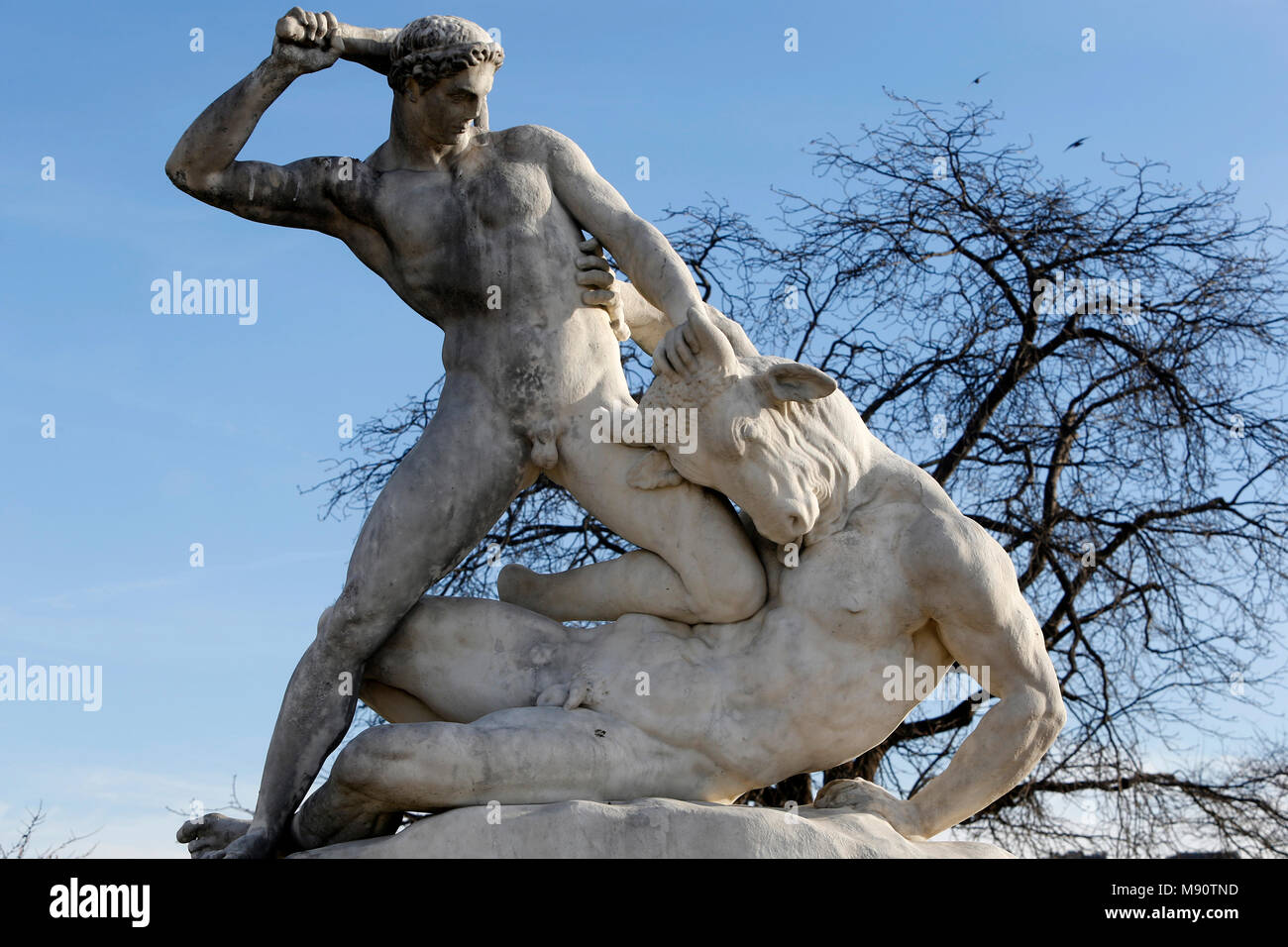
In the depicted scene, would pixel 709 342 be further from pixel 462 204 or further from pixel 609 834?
pixel 609 834

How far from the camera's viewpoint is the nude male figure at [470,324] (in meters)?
4.17

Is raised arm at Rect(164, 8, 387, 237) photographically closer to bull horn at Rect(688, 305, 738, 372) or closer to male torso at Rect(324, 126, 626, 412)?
male torso at Rect(324, 126, 626, 412)

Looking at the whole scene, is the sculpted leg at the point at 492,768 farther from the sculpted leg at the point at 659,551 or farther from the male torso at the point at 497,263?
the male torso at the point at 497,263

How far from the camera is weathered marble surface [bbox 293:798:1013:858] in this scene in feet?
12.2

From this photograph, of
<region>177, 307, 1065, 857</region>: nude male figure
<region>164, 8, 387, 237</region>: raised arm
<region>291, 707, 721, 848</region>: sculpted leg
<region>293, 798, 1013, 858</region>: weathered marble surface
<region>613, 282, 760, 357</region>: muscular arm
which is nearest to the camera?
<region>293, 798, 1013, 858</region>: weathered marble surface

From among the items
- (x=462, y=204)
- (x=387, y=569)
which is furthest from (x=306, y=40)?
(x=387, y=569)

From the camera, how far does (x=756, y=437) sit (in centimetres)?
412

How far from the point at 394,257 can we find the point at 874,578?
160cm

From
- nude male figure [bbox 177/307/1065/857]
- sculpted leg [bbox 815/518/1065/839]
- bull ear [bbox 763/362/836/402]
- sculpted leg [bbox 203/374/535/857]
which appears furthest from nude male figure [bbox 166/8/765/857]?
sculpted leg [bbox 815/518/1065/839]

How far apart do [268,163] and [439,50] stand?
0.58m

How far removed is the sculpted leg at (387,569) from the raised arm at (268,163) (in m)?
0.74

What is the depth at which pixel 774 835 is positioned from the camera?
3748mm
